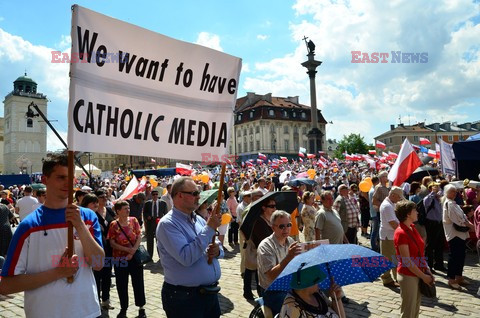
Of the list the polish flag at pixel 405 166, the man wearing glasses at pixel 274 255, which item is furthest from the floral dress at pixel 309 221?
the man wearing glasses at pixel 274 255

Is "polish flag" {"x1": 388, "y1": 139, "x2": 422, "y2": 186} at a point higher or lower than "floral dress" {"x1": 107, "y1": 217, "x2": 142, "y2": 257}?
higher

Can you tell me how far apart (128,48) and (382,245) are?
6.06 metres

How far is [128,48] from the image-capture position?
2926 mm

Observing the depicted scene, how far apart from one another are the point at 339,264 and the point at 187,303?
1.35m

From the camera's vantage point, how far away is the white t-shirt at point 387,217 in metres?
6.65

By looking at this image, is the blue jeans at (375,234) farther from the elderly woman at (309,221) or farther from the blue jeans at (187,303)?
the blue jeans at (187,303)

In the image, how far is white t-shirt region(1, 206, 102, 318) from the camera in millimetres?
2365

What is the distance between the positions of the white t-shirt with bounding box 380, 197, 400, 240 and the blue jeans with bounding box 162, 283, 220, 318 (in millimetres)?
4618

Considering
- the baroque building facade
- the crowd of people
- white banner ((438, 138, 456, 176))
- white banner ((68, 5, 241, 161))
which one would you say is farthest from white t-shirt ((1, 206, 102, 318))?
the baroque building facade

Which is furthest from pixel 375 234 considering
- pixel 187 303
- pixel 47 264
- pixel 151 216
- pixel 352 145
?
pixel 352 145

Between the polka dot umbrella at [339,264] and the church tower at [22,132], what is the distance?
87.7 m

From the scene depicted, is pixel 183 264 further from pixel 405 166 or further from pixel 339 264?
pixel 405 166

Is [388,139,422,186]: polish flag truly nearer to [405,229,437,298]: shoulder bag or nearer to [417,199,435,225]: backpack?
[417,199,435,225]: backpack

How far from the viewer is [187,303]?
3.04m
